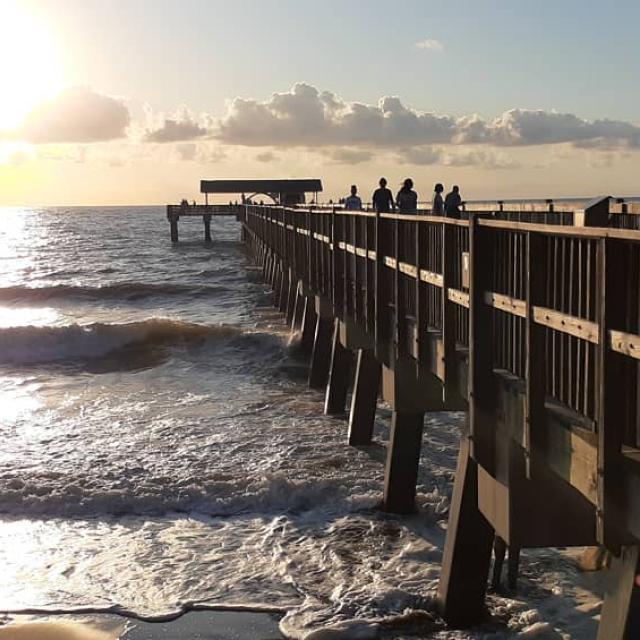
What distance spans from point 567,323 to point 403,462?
624 centimetres

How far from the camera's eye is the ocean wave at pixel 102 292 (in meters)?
47.8

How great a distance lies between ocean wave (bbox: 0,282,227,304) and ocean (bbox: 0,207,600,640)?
887 inches

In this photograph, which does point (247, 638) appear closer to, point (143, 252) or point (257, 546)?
point (257, 546)

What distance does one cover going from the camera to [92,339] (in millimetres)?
30312

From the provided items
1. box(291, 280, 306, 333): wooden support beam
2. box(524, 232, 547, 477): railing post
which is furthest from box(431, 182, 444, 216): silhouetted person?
box(291, 280, 306, 333): wooden support beam

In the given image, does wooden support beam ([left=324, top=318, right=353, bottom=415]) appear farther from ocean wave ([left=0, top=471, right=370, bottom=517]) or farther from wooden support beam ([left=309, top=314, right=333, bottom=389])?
ocean wave ([left=0, top=471, right=370, bottom=517])

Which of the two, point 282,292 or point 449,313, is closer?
point 449,313

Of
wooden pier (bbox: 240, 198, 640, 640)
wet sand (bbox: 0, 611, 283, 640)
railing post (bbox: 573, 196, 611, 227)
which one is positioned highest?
railing post (bbox: 573, 196, 611, 227)

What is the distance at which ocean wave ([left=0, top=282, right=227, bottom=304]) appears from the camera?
47.8 metres

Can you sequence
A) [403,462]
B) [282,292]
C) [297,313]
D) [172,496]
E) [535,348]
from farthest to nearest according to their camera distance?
1. [282,292]
2. [297,313]
3. [172,496]
4. [403,462]
5. [535,348]

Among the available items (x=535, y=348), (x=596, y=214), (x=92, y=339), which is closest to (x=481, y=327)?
(x=535, y=348)

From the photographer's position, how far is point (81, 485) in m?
12.7

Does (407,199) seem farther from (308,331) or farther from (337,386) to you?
(308,331)

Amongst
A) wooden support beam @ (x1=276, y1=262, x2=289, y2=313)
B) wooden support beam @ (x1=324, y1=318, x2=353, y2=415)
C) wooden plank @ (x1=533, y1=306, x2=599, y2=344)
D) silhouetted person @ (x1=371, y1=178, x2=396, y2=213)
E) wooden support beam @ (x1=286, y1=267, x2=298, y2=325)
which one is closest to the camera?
wooden plank @ (x1=533, y1=306, x2=599, y2=344)
